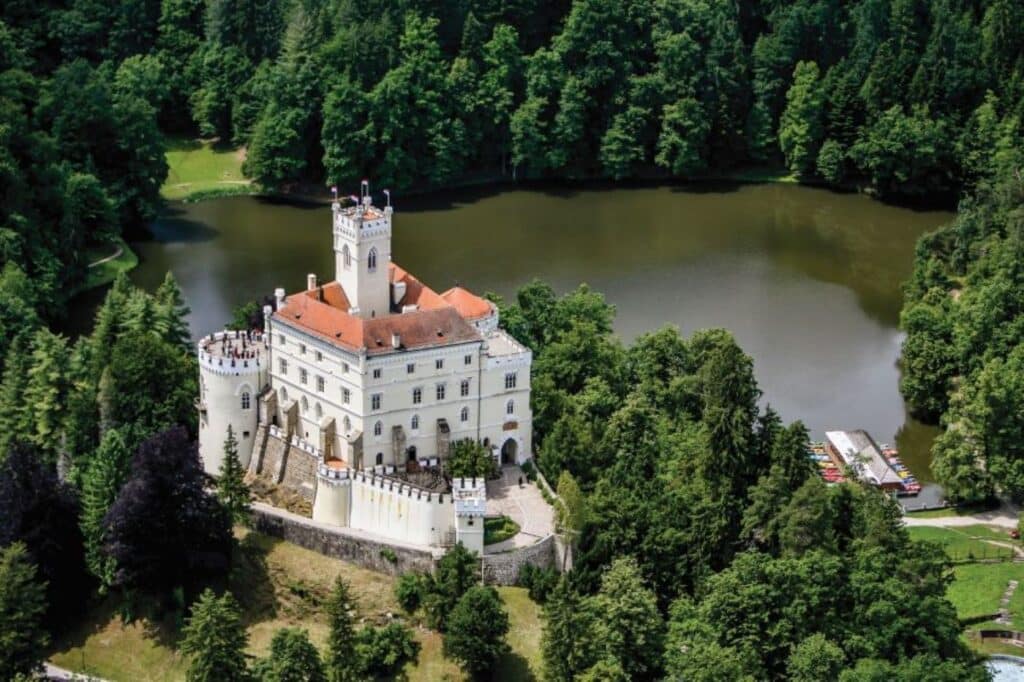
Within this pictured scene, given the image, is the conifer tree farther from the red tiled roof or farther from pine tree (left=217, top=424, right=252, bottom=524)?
the red tiled roof

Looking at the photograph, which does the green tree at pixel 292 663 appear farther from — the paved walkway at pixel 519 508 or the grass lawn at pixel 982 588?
the grass lawn at pixel 982 588

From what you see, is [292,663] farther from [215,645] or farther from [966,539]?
[966,539]

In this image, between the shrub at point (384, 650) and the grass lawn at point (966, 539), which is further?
the grass lawn at point (966, 539)

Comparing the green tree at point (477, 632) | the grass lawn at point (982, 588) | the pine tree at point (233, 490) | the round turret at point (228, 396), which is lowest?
the grass lawn at point (982, 588)

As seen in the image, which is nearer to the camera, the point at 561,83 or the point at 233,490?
the point at 233,490

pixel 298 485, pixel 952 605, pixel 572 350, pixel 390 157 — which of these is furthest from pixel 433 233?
pixel 952 605

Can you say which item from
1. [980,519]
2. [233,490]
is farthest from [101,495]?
[980,519]

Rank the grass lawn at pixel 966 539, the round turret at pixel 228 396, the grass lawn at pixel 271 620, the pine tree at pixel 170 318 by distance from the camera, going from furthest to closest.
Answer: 1. the pine tree at pixel 170 318
2. the grass lawn at pixel 966 539
3. the round turret at pixel 228 396
4. the grass lawn at pixel 271 620

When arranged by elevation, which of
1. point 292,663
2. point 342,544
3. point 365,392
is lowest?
point 292,663

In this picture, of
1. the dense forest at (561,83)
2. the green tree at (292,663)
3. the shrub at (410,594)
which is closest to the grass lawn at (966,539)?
the shrub at (410,594)
